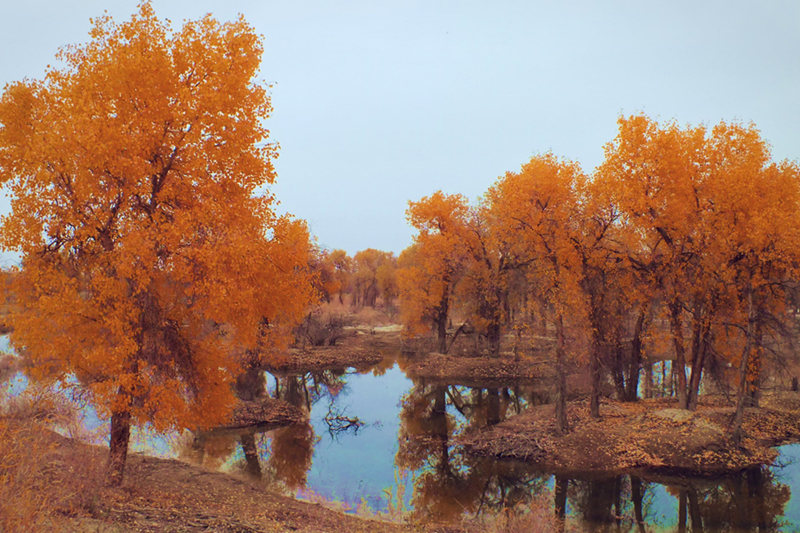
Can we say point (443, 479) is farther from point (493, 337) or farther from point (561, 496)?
point (493, 337)

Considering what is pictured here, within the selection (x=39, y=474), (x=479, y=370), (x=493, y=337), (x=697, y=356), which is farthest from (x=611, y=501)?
(x=493, y=337)

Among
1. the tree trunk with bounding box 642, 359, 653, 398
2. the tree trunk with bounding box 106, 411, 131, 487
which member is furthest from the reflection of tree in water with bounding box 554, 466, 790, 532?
the tree trunk with bounding box 106, 411, 131, 487

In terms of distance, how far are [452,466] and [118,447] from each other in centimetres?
1117

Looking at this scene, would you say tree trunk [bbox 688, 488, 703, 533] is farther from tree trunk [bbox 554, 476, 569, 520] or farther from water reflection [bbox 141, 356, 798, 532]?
tree trunk [bbox 554, 476, 569, 520]

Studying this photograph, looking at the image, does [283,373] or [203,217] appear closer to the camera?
[203,217]

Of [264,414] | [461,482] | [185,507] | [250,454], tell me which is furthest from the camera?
[264,414]

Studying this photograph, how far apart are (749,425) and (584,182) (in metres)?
12.1

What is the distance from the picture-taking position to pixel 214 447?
19.6 m

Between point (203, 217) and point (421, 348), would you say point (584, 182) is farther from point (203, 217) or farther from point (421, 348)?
point (421, 348)

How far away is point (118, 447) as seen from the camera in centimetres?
1202

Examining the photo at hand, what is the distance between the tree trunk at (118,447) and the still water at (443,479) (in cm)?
117

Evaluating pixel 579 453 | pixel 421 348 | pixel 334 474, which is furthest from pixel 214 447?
pixel 421 348

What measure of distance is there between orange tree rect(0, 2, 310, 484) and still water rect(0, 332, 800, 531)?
1.73 meters

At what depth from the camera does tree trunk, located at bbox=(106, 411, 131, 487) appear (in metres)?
11.7
